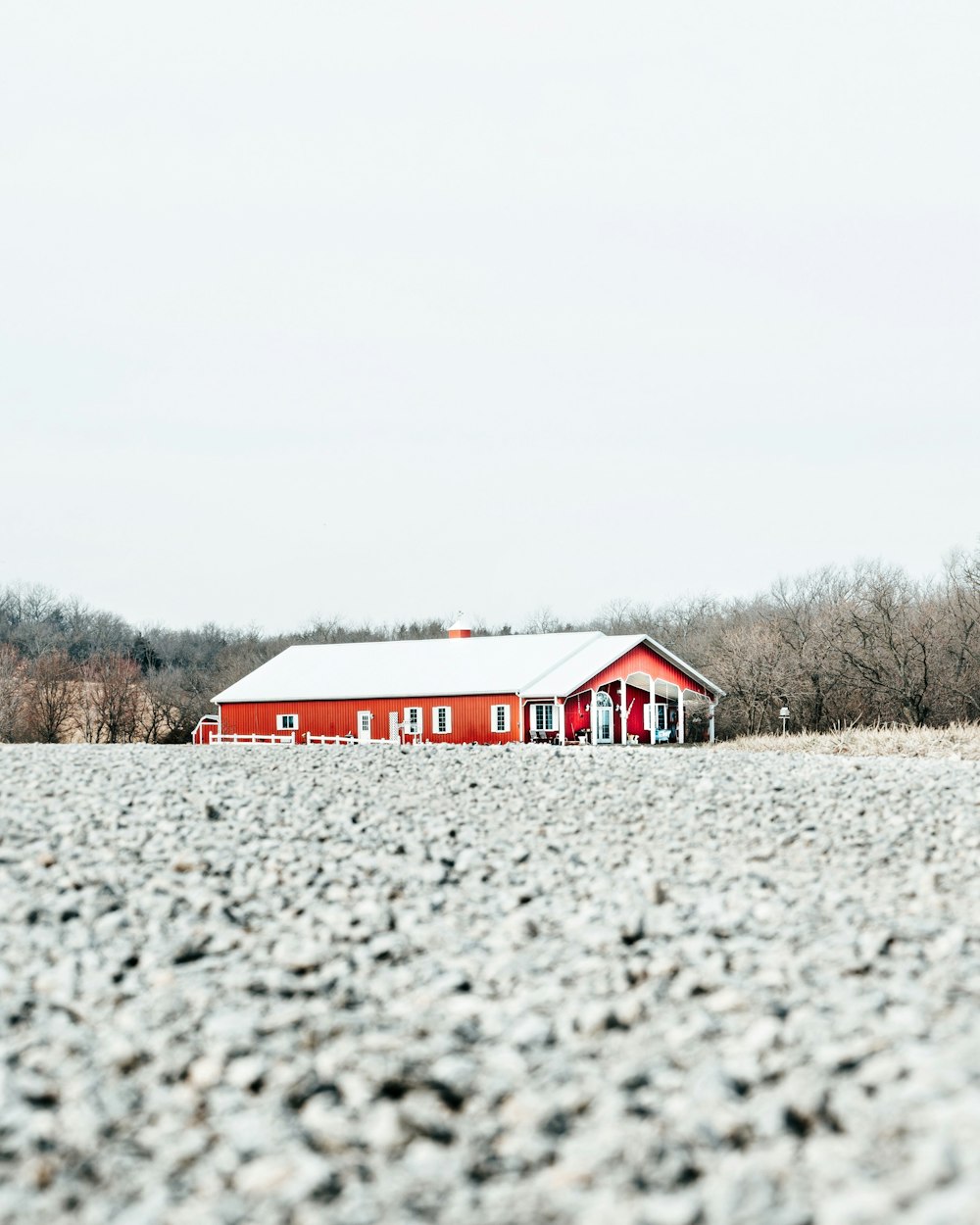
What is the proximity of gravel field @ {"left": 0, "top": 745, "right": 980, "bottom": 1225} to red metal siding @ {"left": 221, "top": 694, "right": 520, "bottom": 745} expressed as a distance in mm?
27003

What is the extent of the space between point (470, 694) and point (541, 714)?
250 centimetres

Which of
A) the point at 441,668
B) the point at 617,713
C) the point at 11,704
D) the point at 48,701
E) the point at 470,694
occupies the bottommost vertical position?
the point at 617,713

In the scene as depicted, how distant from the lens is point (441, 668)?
4012cm

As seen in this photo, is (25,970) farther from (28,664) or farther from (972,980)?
(28,664)

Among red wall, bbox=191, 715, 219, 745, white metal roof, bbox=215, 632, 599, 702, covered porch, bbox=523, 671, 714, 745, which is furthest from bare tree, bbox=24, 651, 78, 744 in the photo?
covered porch, bbox=523, 671, 714, 745

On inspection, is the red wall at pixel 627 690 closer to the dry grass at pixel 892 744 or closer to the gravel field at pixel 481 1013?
the dry grass at pixel 892 744

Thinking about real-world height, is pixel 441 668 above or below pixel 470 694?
above

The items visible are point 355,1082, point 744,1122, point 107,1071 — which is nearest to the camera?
point 744,1122

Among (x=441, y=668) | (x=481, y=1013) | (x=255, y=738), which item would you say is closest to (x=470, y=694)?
(x=441, y=668)

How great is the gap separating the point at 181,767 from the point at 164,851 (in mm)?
4165

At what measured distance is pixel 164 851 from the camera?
8.78 meters

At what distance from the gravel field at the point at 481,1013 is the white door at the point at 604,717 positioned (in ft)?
92.4

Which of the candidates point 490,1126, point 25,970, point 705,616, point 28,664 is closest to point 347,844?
point 25,970

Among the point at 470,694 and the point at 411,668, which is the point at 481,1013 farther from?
the point at 411,668
